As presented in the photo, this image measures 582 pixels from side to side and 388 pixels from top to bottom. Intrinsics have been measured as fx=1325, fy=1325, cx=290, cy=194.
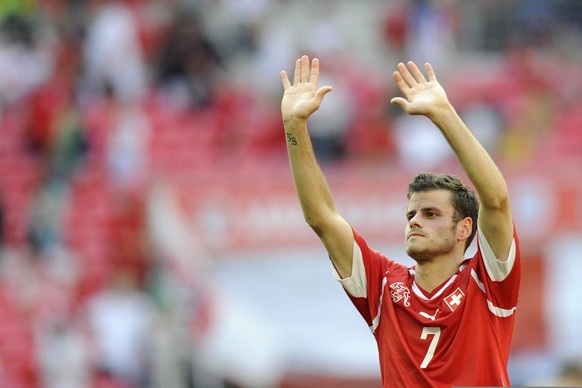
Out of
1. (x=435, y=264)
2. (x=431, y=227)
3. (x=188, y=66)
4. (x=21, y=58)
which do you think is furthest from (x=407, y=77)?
(x=21, y=58)

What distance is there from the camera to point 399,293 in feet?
17.0

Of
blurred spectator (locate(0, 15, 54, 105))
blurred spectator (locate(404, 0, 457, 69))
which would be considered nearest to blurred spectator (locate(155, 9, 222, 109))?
blurred spectator (locate(0, 15, 54, 105))

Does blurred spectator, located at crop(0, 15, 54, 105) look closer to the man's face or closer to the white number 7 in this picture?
the man's face

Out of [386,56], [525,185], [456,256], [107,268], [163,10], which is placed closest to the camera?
[456,256]

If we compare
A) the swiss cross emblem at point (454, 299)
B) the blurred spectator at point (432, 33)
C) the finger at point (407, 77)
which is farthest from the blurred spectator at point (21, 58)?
the swiss cross emblem at point (454, 299)

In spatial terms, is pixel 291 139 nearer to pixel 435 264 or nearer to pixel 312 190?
pixel 312 190

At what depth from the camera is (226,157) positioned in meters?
14.5

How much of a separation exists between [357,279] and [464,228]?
1.53ft

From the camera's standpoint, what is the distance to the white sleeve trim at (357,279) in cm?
523

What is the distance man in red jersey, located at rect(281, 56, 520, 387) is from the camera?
495 cm

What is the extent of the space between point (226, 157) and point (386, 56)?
2.80 metres

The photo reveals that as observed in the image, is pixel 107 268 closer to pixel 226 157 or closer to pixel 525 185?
pixel 226 157

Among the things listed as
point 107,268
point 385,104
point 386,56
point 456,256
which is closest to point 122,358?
point 107,268

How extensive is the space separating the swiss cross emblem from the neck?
104 millimetres
